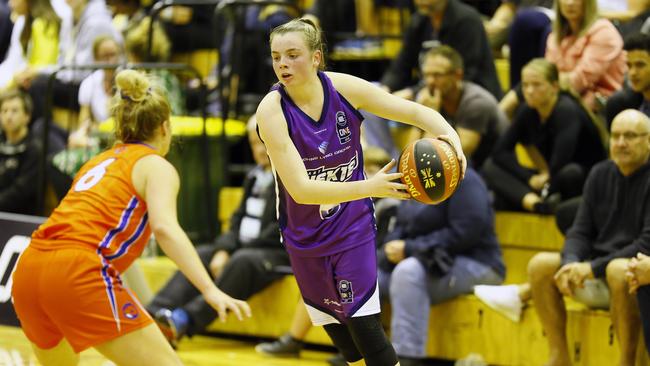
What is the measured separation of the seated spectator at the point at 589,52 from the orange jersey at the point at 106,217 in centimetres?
317

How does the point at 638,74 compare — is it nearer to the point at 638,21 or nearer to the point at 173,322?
the point at 638,21

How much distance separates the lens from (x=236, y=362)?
6.27 m

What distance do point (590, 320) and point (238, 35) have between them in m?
3.56

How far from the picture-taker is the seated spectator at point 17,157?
8023mm

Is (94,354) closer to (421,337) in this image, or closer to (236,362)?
(236,362)

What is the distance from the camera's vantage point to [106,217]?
13.1 ft

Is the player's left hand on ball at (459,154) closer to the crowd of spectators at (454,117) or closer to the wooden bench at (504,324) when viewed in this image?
the crowd of spectators at (454,117)

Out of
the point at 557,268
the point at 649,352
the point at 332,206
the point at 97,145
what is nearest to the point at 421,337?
the point at 557,268

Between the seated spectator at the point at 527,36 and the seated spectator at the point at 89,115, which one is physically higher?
the seated spectator at the point at 527,36

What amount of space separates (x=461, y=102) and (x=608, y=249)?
4.79 feet

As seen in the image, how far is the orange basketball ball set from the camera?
12.2ft

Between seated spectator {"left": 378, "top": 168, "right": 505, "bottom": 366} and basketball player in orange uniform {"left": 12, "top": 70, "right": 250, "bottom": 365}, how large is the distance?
191cm

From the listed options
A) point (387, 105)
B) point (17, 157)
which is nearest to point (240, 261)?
point (17, 157)

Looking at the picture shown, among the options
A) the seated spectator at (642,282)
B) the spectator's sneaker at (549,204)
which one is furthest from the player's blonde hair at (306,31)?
the spectator's sneaker at (549,204)
